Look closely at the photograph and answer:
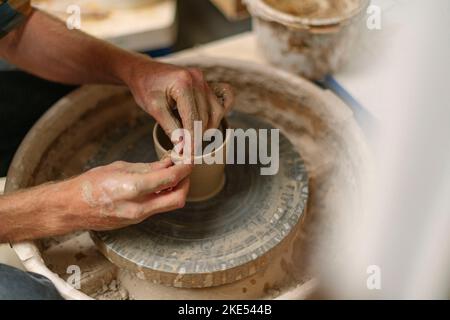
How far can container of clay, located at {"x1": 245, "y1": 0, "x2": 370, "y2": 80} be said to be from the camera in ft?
5.58

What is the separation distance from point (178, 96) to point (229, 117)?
346 millimetres

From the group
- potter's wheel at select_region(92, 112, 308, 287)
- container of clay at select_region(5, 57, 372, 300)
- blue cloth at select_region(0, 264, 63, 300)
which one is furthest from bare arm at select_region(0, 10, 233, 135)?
blue cloth at select_region(0, 264, 63, 300)

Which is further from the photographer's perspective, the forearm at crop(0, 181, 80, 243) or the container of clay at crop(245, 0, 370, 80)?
the container of clay at crop(245, 0, 370, 80)

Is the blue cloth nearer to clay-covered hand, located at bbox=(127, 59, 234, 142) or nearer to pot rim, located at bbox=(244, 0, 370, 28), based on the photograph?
clay-covered hand, located at bbox=(127, 59, 234, 142)

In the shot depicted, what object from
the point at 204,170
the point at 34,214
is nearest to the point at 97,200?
the point at 34,214

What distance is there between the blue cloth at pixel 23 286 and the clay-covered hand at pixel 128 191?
168 mm

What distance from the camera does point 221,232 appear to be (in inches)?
51.4

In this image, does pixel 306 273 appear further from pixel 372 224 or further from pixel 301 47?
pixel 301 47

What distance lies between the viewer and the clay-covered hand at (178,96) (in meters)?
1.27

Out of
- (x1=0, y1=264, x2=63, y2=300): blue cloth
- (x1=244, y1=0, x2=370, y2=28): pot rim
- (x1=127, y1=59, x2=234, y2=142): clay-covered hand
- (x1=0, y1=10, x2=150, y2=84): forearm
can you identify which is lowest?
(x1=0, y1=264, x2=63, y2=300): blue cloth

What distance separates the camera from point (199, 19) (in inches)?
123

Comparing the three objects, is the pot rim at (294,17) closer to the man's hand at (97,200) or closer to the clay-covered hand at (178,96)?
the clay-covered hand at (178,96)

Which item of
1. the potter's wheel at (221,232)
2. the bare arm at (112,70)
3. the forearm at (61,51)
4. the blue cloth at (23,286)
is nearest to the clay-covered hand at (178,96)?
the bare arm at (112,70)

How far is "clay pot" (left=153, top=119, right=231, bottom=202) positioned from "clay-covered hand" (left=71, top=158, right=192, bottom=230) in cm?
13
